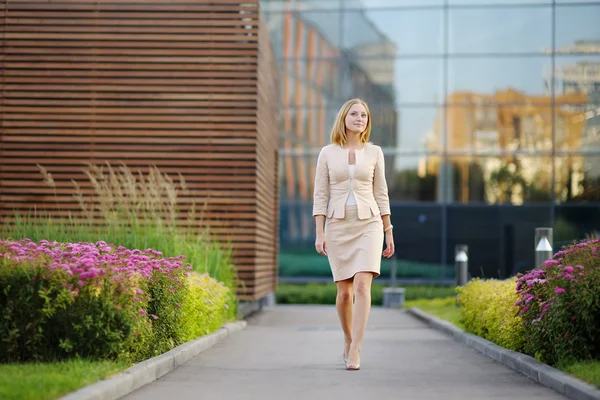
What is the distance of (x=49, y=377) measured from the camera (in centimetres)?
636

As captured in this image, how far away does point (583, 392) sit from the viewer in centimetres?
648

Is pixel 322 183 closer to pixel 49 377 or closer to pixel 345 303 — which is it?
pixel 345 303

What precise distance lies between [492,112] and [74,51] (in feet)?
45.8

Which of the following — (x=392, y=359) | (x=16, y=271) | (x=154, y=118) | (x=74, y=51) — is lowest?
(x=392, y=359)

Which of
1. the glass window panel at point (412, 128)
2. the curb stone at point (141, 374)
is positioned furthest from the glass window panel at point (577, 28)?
the curb stone at point (141, 374)

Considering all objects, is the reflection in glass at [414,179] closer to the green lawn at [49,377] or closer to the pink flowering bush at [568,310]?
the pink flowering bush at [568,310]

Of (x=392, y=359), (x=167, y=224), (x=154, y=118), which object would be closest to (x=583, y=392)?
(x=392, y=359)

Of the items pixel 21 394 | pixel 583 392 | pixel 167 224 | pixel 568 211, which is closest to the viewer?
pixel 21 394

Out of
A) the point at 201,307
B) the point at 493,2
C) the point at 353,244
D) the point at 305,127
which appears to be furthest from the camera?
the point at 305,127

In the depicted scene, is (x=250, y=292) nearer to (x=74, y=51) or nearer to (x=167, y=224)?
(x=167, y=224)

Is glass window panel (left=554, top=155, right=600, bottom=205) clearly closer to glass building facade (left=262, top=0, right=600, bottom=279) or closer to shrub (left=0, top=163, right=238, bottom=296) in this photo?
glass building facade (left=262, top=0, right=600, bottom=279)

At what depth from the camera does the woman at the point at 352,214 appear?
8.50 meters

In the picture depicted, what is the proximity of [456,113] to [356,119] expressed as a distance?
18.5 metres

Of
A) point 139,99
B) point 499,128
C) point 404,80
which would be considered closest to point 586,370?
point 139,99
